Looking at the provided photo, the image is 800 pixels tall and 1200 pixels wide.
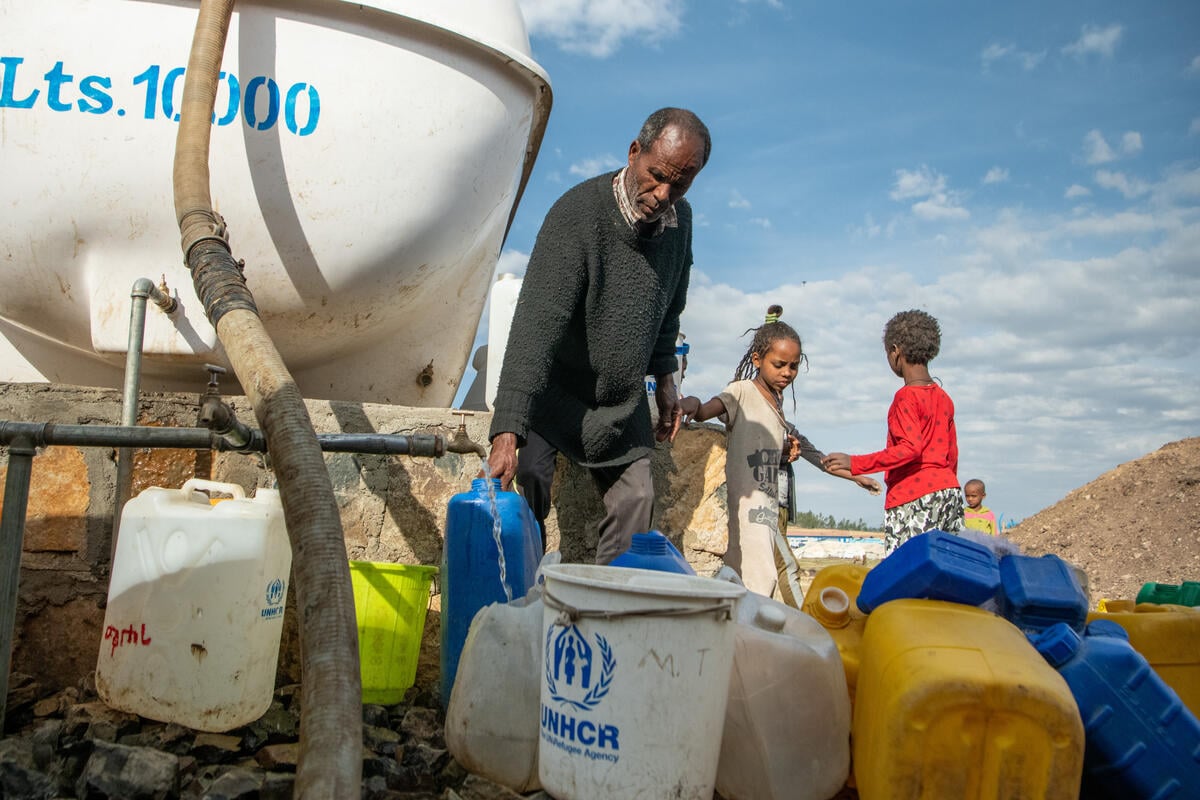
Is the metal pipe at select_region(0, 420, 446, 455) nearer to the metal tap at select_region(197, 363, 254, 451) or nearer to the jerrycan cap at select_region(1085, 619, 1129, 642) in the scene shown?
the metal tap at select_region(197, 363, 254, 451)

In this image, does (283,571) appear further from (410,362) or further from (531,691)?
(410,362)

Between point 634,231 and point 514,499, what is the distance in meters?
0.82

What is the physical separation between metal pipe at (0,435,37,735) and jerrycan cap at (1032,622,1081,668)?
2052 mm

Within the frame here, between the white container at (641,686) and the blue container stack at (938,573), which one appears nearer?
the white container at (641,686)

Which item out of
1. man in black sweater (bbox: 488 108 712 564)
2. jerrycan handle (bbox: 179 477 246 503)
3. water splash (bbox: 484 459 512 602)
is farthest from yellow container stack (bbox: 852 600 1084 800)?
jerrycan handle (bbox: 179 477 246 503)

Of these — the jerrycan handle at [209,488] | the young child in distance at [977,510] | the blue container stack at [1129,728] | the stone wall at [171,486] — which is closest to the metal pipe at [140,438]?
the jerrycan handle at [209,488]

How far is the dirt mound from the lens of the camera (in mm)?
7582

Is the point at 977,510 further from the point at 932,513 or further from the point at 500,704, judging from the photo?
the point at 500,704

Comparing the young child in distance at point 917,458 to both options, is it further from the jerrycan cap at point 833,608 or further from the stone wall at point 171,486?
the jerrycan cap at point 833,608

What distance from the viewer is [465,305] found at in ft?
9.20

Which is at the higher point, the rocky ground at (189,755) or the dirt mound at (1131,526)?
the dirt mound at (1131,526)

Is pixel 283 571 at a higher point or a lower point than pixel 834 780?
higher

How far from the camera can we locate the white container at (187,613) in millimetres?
1935

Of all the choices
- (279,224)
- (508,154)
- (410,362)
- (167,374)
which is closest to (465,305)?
(410,362)
